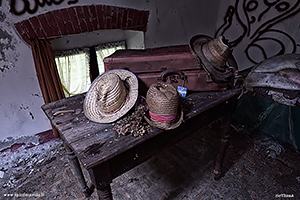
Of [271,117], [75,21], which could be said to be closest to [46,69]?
[75,21]

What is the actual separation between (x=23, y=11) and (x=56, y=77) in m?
0.84

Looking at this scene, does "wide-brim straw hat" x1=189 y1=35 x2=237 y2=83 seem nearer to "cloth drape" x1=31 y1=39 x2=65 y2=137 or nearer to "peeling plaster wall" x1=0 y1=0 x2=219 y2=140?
"peeling plaster wall" x1=0 y1=0 x2=219 y2=140

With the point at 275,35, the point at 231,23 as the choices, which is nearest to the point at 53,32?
the point at 231,23

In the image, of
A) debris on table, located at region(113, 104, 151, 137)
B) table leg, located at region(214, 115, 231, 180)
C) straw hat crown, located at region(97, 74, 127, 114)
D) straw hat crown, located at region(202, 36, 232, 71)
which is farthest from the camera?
table leg, located at region(214, 115, 231, 180)

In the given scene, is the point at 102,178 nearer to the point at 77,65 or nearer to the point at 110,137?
the point at 110,137

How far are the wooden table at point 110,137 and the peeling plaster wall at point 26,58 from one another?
116 centimetres

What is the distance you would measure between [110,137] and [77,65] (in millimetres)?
2041

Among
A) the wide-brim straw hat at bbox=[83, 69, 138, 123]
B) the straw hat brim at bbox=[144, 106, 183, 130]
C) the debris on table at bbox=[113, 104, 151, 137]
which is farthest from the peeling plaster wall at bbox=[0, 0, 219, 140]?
the straw hat brim at bbox=[144, 106, 183, 130]

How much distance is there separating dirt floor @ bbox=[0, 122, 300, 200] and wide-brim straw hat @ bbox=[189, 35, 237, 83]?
1266mm

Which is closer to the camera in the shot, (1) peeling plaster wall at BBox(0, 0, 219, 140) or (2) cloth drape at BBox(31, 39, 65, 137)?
(1) peeling plaster wall at BBox(0, 0, 219, 140)

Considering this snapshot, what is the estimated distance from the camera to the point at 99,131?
124 centimetres

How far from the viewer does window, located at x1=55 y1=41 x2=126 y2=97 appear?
2688 millimetres

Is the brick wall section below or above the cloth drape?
above

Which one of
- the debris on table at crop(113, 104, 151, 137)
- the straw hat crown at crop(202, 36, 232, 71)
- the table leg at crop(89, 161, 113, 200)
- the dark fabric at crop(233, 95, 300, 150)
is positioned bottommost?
the dark fabric at crop(233, 95, 300, 150)
